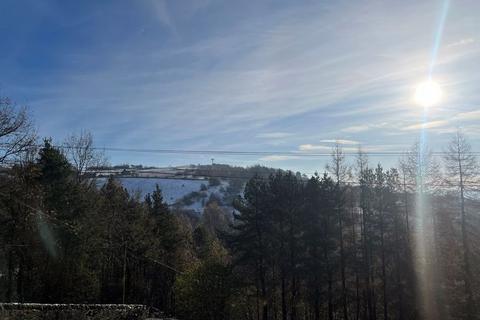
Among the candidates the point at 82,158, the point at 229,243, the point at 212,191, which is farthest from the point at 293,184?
the point at 212,191

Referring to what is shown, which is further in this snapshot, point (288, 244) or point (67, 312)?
point (288, 244)

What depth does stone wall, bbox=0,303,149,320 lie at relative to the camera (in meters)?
12.3

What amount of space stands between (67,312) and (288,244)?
2573 centimetres

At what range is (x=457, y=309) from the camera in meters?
29.4

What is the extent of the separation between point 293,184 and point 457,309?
15064 millimetres

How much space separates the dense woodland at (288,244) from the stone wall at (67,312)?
10182 mm

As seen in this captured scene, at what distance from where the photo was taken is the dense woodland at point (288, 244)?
28188mm

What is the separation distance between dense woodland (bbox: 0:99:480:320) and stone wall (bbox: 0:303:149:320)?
10182 mm

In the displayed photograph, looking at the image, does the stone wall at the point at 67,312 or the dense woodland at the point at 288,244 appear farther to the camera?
the dense woodland at the point at 288,244

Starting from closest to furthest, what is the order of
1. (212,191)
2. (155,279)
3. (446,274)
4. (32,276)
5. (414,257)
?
(32,276)
(446,274)
(414,257)
(155,279)
(212,191)

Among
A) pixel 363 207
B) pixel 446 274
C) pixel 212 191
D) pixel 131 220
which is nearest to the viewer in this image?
pixel 446 274

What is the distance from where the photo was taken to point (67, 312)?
13.8 metres

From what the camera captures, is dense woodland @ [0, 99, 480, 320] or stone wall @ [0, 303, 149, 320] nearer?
stone wall @ [0, 303, 149, 320]

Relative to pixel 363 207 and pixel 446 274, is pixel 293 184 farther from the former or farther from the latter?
pixel 446 274
